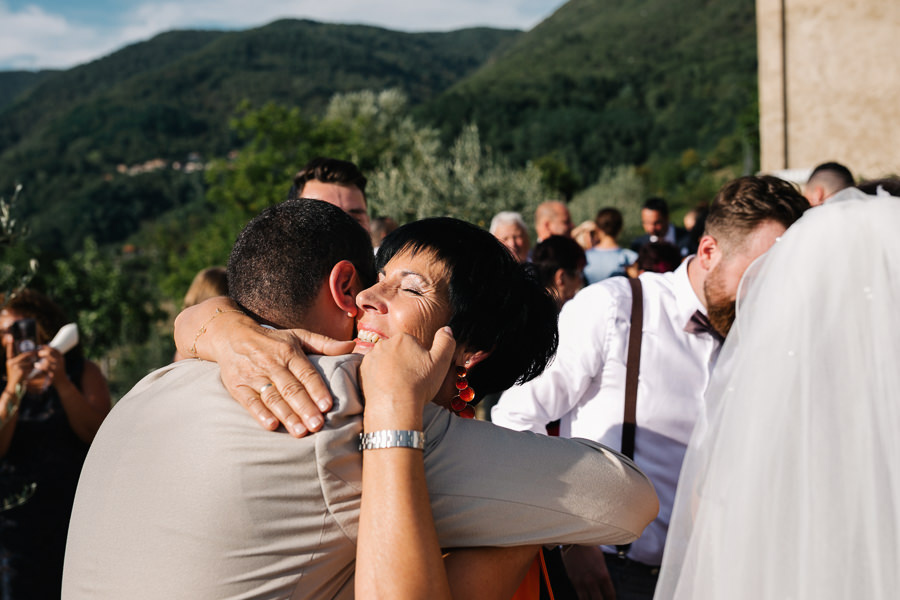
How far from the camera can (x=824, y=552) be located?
1.30m

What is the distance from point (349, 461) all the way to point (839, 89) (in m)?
17.3

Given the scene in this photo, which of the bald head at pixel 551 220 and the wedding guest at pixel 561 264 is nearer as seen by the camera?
the wedding guest at pixel 561 264

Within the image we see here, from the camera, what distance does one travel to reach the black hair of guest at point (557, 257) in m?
5.39

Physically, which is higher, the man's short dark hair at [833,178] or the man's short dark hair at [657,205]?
the man's short dark hair at [833,178]

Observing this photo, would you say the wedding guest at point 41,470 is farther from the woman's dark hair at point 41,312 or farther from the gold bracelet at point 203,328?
the gold bracelet at point 203,328

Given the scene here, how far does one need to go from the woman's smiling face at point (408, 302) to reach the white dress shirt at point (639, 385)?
1035 mm

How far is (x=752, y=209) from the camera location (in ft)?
8.76

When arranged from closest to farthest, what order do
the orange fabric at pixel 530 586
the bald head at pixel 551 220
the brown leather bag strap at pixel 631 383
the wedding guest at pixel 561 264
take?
the orange fabric at pixel 530 586 < the brown leather bag strap at pixel 631 383 < the wedding guest at pixel 561 264 < the bald head at pixel 551 220

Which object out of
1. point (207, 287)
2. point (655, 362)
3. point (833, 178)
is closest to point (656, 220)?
point (833, 178)

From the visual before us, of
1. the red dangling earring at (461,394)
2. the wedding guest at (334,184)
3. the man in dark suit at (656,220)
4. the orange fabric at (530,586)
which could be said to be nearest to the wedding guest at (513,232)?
the man in dark suit at (656,220)

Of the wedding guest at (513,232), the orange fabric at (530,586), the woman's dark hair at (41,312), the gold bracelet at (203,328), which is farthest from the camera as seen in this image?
the wedding guest at (513,232)

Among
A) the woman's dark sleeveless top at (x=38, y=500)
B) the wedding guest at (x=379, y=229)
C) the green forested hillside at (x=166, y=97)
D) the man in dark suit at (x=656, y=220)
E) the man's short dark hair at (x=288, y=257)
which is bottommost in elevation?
the woman's dark sleeveless top at (x=38, y=500)

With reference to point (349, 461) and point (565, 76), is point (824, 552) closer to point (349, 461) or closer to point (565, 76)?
point (349, 461)

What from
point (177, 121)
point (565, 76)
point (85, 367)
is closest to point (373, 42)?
point (177, 121)
